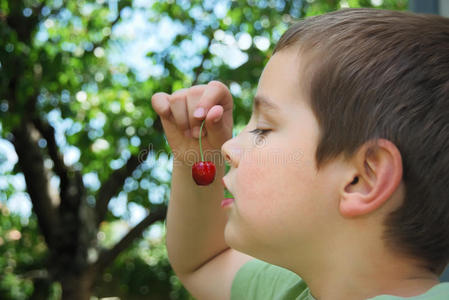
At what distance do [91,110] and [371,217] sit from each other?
4108mm

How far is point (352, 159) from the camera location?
2.72 feet

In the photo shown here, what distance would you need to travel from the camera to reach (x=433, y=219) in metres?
0.84

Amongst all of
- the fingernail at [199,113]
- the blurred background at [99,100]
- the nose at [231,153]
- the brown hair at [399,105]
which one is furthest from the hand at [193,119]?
the blurred background at [99,100]

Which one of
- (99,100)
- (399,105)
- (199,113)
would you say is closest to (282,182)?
(399,105)

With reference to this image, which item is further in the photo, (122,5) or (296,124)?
(122,5)

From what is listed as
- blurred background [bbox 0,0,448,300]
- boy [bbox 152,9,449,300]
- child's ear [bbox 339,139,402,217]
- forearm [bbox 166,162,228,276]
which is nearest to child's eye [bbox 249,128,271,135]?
boy [bbox 152,9,449,300]

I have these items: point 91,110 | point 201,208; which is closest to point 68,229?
point 91,110

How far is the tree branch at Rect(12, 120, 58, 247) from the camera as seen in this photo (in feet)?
15.1

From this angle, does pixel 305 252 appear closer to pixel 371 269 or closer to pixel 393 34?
pixel 371 269

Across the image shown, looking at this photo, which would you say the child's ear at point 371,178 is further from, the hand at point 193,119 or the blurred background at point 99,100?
the blurred background at point 99,100

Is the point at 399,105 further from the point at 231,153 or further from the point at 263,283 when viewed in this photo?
the point at 263,283

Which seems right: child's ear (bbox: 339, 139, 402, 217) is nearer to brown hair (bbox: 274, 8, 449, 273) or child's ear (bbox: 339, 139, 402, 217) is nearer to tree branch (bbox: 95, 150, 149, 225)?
brown hair (bbox: 274, 8, 449, 273)

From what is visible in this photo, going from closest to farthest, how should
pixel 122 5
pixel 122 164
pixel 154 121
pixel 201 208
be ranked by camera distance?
pixel 201 208, pixel 122 5, pixel 154 121, pixel 122 164

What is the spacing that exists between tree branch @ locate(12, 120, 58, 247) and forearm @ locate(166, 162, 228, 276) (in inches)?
140
